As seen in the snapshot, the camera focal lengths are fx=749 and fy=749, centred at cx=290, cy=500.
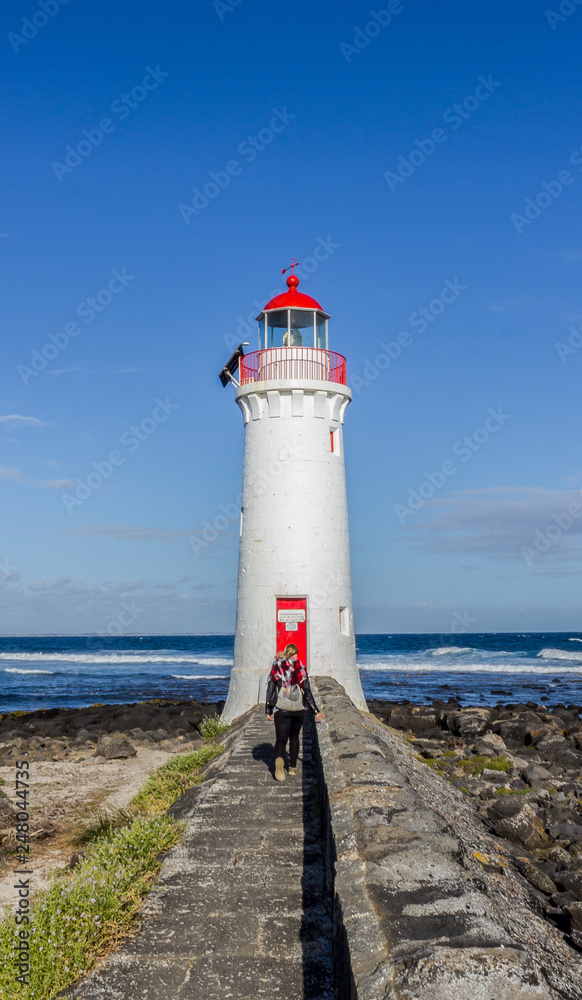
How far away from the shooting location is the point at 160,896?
5.05 meters

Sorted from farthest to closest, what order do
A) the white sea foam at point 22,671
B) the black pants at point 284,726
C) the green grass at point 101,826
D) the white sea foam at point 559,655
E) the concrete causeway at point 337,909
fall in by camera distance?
the white sea foam at point 559,655, the white sea foam at point 22,671, the black pants at point 284,726, the green grass at point 101,826, the concrete causeway at point 337,909

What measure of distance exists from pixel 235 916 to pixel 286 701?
139 inches

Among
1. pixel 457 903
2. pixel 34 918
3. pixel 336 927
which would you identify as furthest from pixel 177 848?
→ pixel 457 903

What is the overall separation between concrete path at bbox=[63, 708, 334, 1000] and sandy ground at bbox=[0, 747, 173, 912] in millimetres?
1771

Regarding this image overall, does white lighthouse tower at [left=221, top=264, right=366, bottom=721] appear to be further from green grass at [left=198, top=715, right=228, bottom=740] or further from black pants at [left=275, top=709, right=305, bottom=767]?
black pants at [left=275, top=709, right=305, bottom=767]

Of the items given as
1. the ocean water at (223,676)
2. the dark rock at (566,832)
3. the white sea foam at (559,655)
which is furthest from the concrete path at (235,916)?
the white sea foam at (559,655)

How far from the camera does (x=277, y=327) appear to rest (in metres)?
15.1

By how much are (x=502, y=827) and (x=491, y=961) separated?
7005 millimetres

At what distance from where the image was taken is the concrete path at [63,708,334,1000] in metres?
3.98

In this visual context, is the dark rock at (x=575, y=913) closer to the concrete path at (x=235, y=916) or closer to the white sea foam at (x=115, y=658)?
the concrete path at (x=235, y=916)

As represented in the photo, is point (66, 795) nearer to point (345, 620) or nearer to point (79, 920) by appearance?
point (345, 620)

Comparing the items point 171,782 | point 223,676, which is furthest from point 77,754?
point 223,676

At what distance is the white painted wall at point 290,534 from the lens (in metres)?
14.1

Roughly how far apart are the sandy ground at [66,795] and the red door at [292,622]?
11.1 ft
